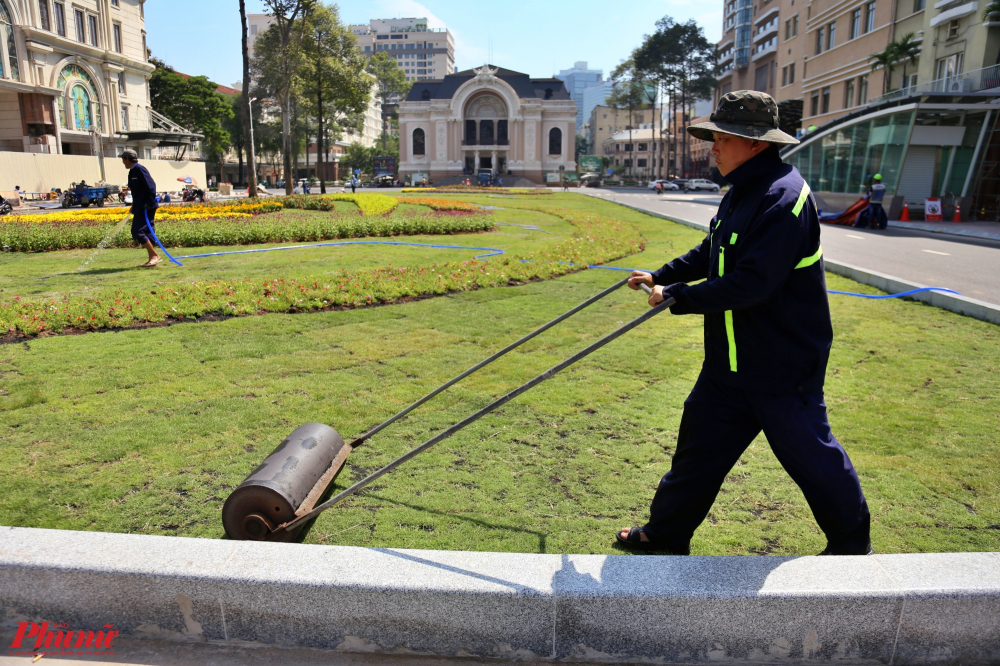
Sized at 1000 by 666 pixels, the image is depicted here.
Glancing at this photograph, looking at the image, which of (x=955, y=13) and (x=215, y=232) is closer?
(x=215, y=232)

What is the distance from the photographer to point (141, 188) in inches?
407

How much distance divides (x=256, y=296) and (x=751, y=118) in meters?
6.50

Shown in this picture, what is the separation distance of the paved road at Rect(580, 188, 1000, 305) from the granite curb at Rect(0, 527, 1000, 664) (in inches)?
320

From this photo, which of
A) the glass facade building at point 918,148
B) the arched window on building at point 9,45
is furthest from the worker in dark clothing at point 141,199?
the arched window on building at point 9,45

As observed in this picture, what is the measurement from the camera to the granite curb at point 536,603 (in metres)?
2.24

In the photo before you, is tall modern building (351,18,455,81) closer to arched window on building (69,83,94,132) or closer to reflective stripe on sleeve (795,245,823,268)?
arched window on building (69,83,94,132)

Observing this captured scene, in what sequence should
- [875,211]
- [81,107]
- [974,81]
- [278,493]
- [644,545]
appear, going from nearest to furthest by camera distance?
1. [278,493]
2. [644,545]
3. [875,211]
4. [974,81]
5. [81,107]

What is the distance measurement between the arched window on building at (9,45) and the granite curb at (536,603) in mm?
47554

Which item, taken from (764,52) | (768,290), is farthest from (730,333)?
(764,52)

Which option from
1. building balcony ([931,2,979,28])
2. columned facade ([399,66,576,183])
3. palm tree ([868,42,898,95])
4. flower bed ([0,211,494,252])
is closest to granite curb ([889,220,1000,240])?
building balcony ([931,2,979,28])

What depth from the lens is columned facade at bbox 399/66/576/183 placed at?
76.6m

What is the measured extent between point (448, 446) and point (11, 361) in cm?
408

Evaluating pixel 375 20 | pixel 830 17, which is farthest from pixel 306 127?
pixel 375 20

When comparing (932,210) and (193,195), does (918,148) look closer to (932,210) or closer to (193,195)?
(932,210)
